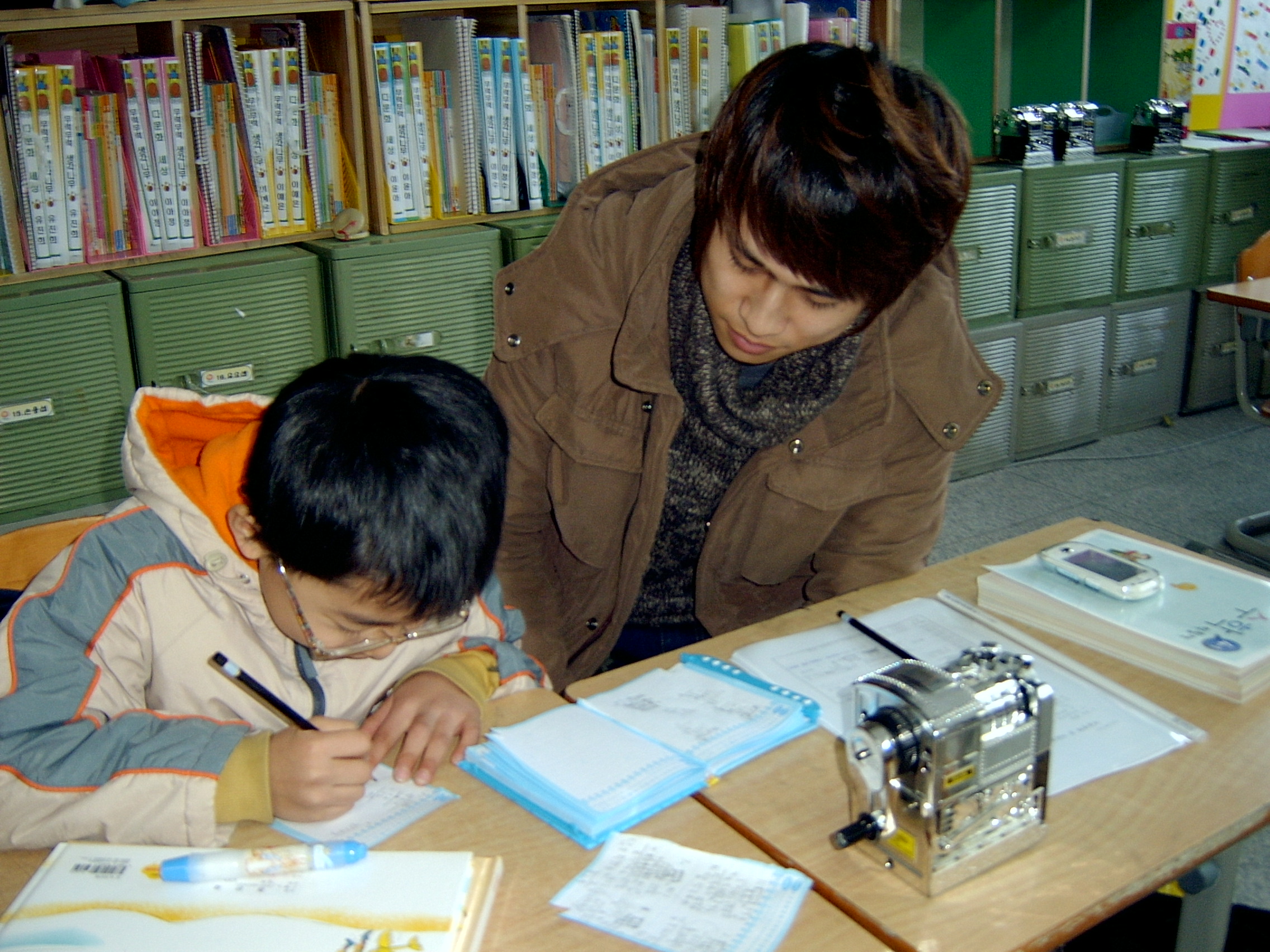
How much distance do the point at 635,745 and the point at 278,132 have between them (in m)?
1.77

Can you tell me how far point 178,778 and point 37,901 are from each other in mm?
133

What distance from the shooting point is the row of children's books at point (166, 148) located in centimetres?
211

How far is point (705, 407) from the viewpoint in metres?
1.37

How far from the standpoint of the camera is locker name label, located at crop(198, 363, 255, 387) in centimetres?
229

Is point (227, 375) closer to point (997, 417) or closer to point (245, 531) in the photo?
point (245, 531)

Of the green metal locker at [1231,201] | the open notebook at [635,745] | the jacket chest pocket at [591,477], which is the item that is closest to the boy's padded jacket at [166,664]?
the open notebook at [635,745]

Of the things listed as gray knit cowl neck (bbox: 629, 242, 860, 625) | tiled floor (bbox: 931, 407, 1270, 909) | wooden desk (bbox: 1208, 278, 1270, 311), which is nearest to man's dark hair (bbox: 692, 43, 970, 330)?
gray knit cowl neck (bbox: 629, 242, 860, 625)

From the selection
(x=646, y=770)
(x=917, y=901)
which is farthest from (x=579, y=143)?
(x=917, y=901)

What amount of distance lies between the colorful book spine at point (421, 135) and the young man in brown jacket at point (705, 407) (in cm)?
115

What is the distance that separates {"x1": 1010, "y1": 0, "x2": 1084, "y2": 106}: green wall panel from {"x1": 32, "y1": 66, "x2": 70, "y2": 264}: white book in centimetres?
282

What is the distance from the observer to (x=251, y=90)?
2277mm

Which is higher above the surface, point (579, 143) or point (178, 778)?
point (579, 143)

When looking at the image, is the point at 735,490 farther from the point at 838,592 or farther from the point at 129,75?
the point at 129,75

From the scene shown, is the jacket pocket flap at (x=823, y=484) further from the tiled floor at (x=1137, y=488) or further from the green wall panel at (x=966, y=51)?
the green wall panel at (x=966, y=51)
